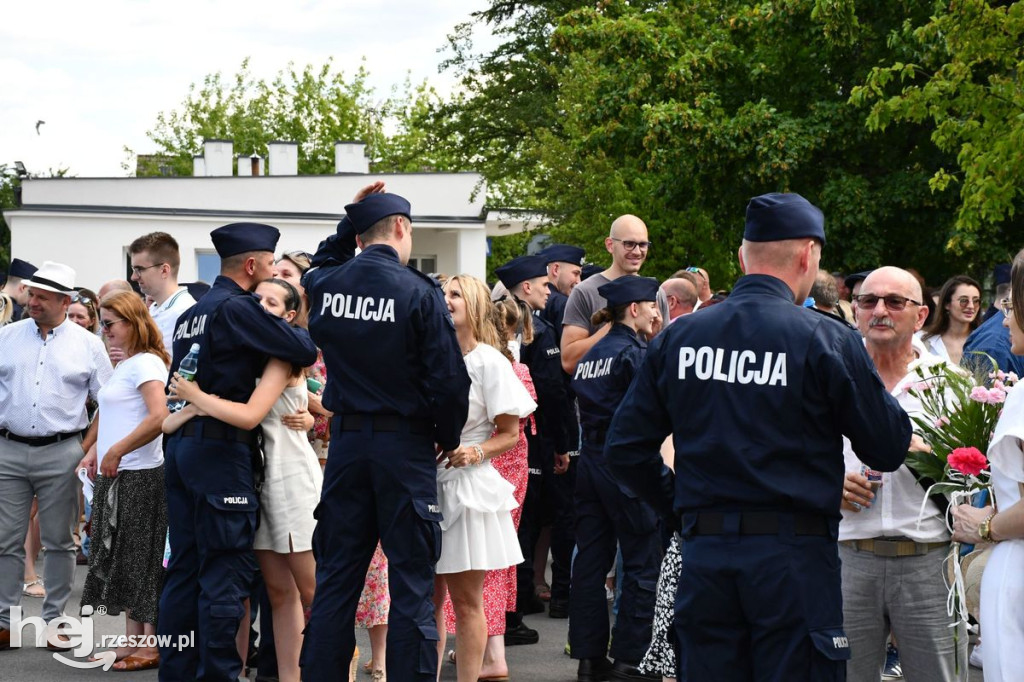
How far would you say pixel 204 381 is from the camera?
6.34 m

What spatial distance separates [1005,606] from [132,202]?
39.2 meters

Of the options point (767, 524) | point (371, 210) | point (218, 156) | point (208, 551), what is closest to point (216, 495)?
point (208, 551)

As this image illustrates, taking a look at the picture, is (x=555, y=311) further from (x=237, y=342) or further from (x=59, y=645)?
(x=59, y=645)

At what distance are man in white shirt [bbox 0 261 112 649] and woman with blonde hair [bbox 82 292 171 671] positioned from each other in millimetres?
599

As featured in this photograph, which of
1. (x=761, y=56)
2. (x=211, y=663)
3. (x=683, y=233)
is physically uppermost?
(x=761, y=56)

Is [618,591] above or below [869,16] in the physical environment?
below

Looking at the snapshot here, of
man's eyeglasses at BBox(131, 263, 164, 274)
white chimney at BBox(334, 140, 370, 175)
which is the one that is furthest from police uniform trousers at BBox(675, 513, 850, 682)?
white chimney at BBox(334, 140, 370, 175)

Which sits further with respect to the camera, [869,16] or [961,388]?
[869,16]

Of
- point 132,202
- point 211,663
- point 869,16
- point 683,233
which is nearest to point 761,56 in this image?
point 869,16

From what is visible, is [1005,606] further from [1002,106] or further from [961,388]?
[1002,106]

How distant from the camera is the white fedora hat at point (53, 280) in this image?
8.23 metres

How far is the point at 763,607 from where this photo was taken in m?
3.85

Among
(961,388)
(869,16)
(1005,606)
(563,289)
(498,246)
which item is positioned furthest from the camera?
(498,246)

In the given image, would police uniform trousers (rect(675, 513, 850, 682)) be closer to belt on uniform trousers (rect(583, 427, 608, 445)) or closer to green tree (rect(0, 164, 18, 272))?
belt on uniform trousers (rect(583, 427, 608, 445))
